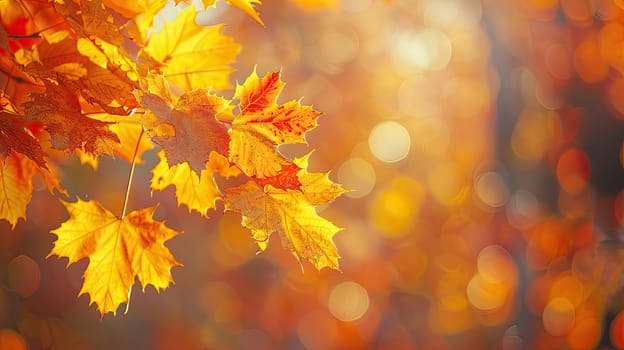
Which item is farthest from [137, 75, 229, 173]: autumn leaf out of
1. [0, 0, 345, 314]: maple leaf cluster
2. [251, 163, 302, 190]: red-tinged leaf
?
[251, 163, 302, 190]: red-tinged leaf

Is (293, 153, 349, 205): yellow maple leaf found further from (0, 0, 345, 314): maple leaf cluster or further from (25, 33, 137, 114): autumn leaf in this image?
(25, 33, 137, 114): autumn leaf

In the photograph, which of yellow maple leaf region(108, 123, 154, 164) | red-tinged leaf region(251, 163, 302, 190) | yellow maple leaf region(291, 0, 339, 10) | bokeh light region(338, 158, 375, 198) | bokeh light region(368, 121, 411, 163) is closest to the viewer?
red-tinged leaf region(251, 163, 302, 190)

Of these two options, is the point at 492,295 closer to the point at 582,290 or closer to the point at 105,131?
the point at 582,290

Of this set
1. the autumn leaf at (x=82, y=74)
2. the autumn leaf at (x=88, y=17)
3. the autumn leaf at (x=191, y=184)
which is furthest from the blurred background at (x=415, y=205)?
the autumn leaf at (x=88, y=17)

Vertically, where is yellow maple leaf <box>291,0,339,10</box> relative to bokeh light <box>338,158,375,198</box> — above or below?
above

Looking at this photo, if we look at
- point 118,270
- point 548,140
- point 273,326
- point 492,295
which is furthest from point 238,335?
point 118,270

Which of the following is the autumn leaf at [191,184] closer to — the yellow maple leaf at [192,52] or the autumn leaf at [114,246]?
the autumn leaf at [114,246]

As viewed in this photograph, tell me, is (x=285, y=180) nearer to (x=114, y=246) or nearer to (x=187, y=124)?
(x=187, y=124)
